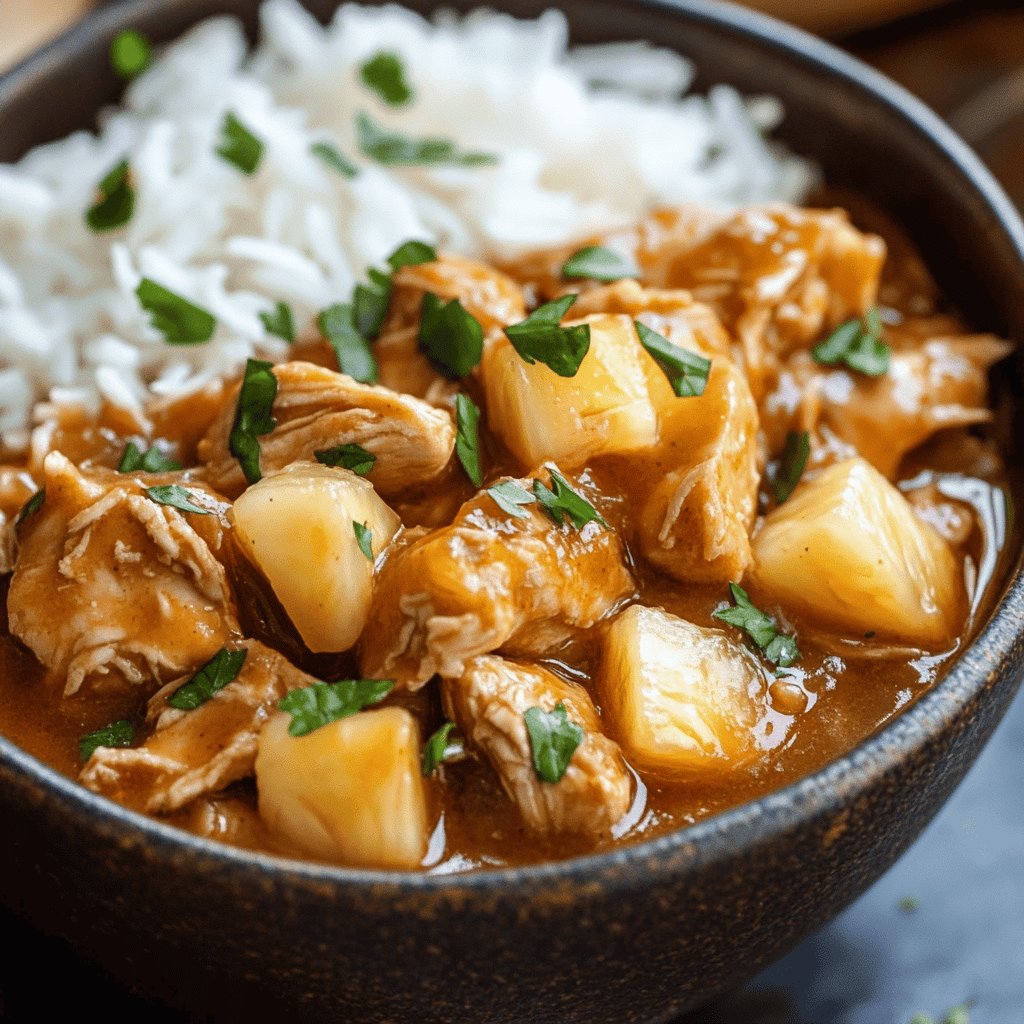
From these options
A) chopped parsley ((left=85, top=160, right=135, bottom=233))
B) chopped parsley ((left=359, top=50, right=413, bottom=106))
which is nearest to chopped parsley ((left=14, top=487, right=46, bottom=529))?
chopped parsley ((left=85, top=160, right=135, bottom=233))

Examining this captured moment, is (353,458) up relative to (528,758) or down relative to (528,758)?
up

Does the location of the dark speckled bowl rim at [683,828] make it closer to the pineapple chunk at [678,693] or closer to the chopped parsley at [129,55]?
the pineapple chunk at [678,693]

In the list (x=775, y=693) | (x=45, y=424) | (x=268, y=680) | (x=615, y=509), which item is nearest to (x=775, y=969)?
(x=775, y=693)

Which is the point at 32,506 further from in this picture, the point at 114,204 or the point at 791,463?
the point at 791,463

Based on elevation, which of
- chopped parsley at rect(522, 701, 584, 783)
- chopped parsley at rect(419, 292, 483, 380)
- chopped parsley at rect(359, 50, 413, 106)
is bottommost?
chopped parsley at rect(522, 701, 584, 783)

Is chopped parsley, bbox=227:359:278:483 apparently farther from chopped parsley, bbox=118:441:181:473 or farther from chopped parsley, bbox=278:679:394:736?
chopped parsley, bbox=278:679:394:736

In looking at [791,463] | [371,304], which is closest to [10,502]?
[371,304]

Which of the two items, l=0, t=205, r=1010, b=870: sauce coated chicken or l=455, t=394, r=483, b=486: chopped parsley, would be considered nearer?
l=0, t=205, r=1010, b=870: sauce coated chicken
